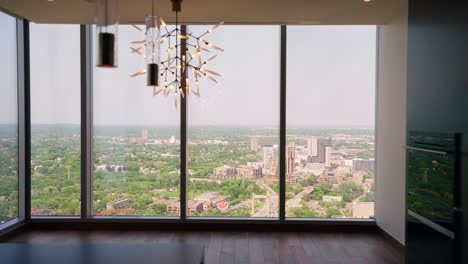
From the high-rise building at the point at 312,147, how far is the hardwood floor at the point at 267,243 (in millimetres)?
1021

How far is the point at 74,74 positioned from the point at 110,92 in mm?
506

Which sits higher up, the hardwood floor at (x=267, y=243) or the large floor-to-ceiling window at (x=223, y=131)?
the large floor-to-ceiling window at (x=223, y=131)

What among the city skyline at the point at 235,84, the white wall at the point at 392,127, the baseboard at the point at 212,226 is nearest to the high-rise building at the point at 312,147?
the city skyline at the point at 235,84

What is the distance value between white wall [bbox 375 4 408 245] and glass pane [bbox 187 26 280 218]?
50.4 inches

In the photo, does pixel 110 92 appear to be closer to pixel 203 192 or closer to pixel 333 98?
pixel 203 192

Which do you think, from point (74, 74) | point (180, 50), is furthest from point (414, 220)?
point (74, 74)

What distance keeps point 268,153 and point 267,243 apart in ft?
4.00

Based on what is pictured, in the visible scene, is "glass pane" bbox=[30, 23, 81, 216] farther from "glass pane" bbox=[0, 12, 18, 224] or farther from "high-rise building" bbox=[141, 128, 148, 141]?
"high-rise building" bbox=[141, 128, 148, 141]

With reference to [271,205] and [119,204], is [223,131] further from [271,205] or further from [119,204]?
[119,204]

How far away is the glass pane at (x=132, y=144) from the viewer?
560cm

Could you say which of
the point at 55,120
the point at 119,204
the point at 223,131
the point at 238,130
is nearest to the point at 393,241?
the point at 238,130

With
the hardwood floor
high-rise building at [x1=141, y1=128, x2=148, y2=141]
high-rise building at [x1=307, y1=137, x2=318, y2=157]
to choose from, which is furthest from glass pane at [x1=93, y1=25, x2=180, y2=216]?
high-rise building at [x1=307, y1=137, x2=318, y2=157]

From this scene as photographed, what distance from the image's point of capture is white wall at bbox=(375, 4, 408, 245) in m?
4.69

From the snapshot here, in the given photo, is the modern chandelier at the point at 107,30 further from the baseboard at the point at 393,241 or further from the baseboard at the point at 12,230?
the baseboard at the point at 12,230
